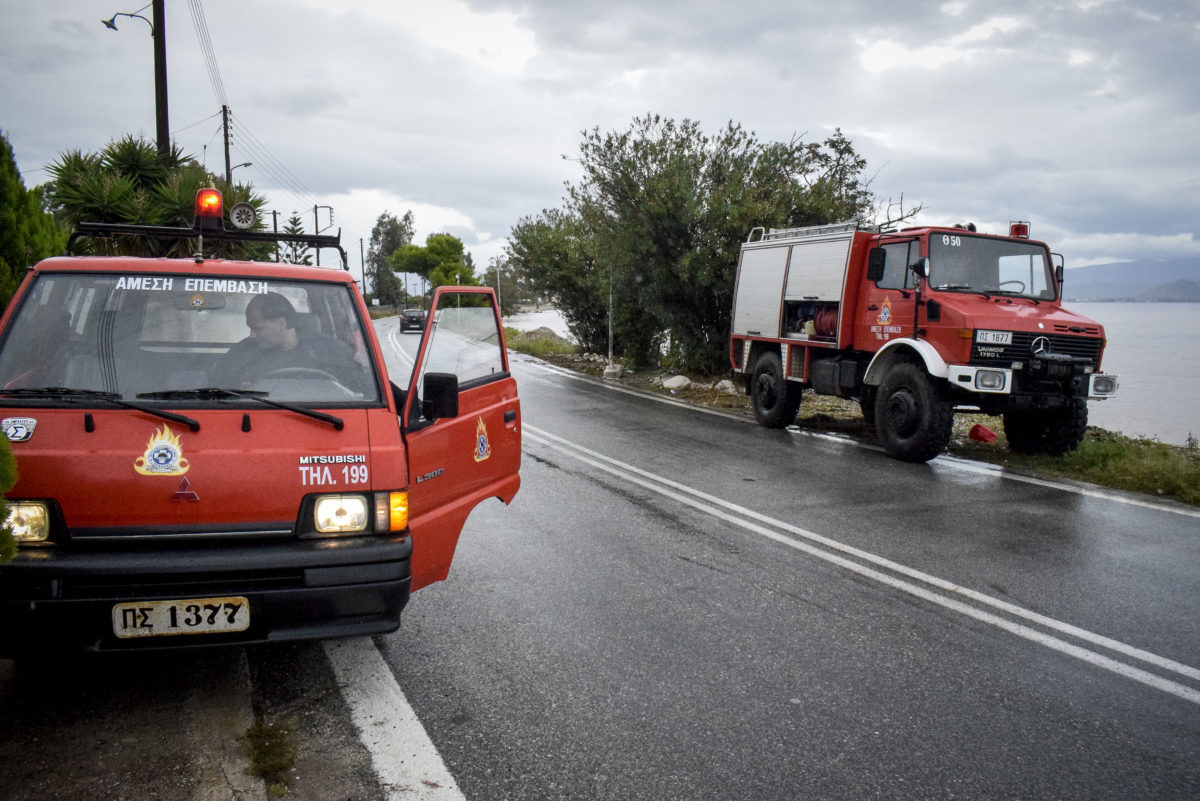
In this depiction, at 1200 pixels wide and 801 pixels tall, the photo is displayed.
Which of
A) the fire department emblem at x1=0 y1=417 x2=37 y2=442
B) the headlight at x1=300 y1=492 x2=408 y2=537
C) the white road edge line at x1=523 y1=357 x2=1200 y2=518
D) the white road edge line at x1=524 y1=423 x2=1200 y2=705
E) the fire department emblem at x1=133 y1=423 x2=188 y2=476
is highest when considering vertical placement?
the fire department emblem at x1=0 y1=417 x2=37 y2=442

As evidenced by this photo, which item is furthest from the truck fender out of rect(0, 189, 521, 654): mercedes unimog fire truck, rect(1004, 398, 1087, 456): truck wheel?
rect(0, 189, 521, 654): mercedes unimog fire truck

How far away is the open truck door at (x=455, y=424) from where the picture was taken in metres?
3.73

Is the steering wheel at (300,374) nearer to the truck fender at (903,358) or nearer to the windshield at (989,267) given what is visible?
the truck fender at (903,358)

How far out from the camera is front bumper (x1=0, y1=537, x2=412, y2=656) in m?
2.88

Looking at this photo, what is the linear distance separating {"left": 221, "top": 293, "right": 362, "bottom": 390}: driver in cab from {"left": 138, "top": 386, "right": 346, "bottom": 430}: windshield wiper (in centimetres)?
13

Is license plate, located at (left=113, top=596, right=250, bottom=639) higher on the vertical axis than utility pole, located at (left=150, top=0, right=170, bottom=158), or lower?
lower

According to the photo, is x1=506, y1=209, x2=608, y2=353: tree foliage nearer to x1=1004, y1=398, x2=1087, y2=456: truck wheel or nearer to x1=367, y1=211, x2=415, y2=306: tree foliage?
x1=1004, y1=398, x2=1087, y2=456: truck wheel

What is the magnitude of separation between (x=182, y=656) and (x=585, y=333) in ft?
72.5

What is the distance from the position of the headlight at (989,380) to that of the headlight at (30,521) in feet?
27.3

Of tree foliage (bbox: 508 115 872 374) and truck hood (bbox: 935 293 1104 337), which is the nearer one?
truck hood (bbox: 935 293 1104 337)

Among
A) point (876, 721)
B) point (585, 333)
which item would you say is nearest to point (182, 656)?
point (876, 721)

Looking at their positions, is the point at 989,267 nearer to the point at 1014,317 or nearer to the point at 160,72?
the point at 1014,317

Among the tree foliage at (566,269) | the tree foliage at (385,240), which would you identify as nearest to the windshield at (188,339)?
the tree foliage at (566,269)

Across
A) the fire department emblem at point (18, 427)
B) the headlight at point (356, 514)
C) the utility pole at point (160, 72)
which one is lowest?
the headlight at point (356, 514)
